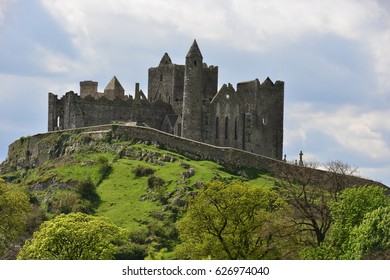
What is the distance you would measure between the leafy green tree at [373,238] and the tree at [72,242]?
15931mm

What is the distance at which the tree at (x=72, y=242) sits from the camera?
73562mm

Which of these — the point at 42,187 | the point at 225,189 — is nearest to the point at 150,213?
the point at 42,187

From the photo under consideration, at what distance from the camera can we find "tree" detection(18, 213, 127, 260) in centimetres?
7356

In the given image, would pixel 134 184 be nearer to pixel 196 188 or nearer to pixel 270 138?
pixel 196 188

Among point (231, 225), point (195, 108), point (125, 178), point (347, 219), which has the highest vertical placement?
point (195, 108)

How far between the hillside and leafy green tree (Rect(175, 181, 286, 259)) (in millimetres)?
16706

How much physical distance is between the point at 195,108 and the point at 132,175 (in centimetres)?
1399

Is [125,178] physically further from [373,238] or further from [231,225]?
[373,238]

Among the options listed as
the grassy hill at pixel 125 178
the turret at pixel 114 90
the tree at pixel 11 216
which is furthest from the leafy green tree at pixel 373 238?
the turret at pixel 114 90

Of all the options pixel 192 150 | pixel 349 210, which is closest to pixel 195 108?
pixel 192 150

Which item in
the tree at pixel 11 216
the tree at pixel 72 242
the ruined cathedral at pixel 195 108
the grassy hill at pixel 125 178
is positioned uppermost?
the ruined cathedral at pixel 195 108

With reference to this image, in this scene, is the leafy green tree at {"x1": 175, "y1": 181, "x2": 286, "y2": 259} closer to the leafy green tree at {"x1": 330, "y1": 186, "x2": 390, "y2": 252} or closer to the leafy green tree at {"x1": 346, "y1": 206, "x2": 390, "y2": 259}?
the leafy green tree at {"x1": 330, "y1": 186, "x2": 390, "y2": 252}

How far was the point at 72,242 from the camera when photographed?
74188 millimetres

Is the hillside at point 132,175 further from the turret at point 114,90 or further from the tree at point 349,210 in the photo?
the tree at point 349,210
